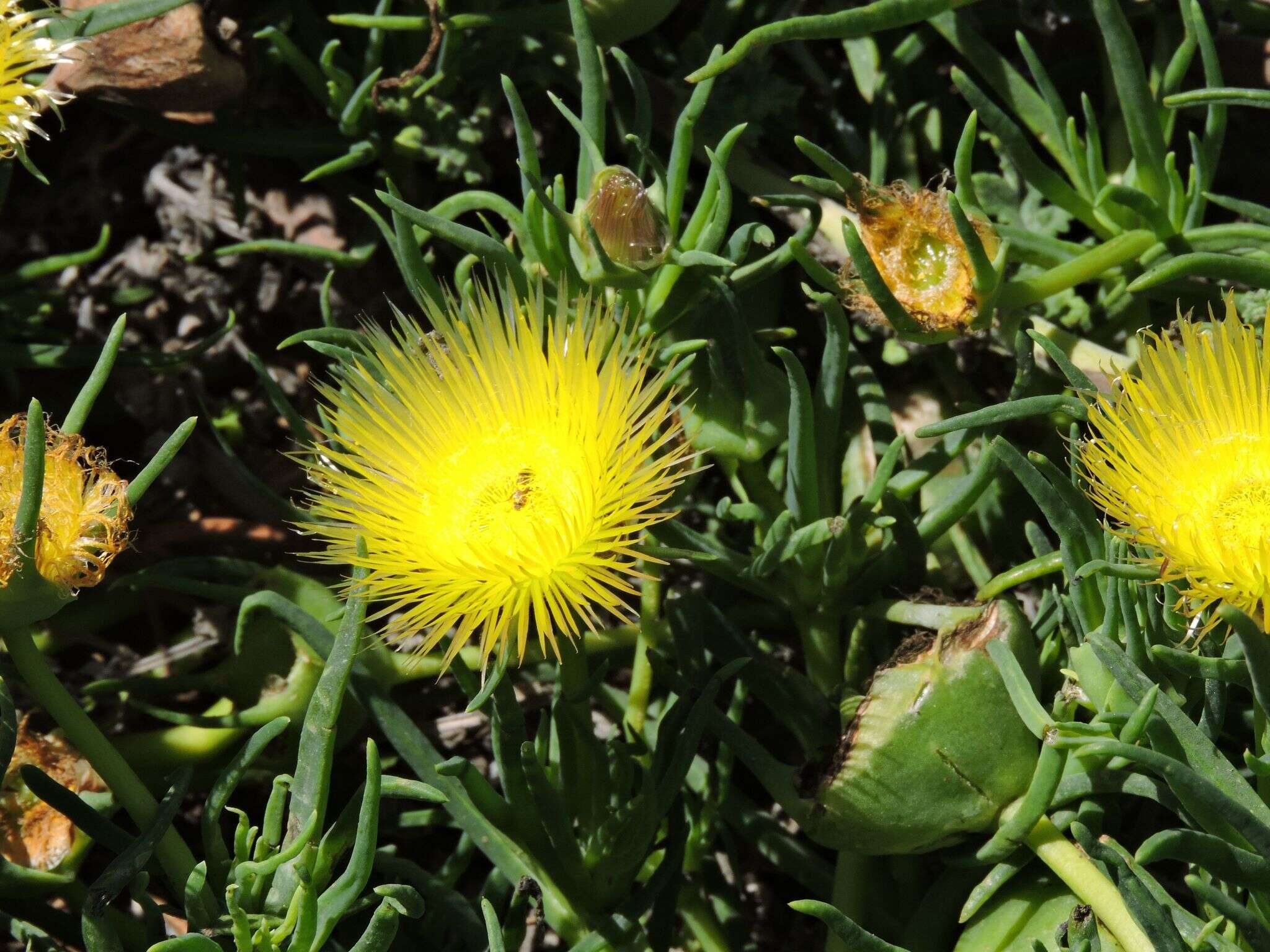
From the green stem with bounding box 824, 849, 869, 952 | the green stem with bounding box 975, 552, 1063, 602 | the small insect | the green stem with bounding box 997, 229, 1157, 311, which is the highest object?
the small insect

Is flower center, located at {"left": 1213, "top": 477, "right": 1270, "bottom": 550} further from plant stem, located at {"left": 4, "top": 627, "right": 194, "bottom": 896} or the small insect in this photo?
plant stem, located at {"left": 4, "top": 627, "right": 194, "bottom": 896}

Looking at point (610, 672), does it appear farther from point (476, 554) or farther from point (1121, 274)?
point (1121, 274)

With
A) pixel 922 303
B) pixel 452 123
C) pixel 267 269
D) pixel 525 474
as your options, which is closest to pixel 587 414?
pixel 525 474

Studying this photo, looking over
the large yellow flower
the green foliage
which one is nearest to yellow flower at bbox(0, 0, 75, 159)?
the green foliage

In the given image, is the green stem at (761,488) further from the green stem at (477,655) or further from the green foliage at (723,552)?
the green stem at (477,655)

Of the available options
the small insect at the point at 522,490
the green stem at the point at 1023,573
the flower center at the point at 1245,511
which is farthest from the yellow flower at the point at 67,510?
the flower center at the point at 1245,511

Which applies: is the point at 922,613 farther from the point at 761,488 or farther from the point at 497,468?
the point at 497,468
